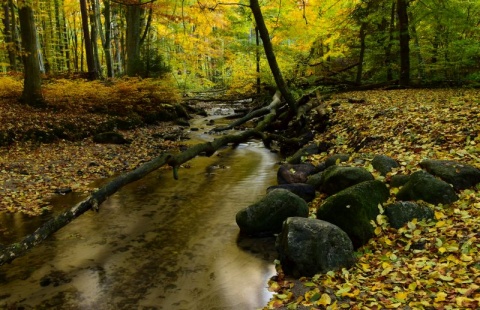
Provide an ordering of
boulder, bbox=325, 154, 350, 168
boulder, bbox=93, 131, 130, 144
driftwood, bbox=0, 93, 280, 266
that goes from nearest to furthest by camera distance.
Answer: driftwood, bbox=0, 93, 280, 266
boulder, bbox=325, 154, 350, 168
boulder, bbox=93, 131, 130, 144

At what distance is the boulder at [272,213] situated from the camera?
6418mm

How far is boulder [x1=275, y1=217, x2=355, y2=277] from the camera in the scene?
479 cm

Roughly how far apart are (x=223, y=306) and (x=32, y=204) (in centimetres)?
569

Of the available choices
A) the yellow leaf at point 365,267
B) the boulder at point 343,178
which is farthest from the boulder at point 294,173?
the yellow leaf at point 365,267

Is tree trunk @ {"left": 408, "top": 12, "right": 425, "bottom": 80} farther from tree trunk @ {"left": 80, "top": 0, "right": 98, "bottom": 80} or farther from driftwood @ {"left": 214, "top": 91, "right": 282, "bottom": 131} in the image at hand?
tree trunk @ {"left": 80, "top": 0, "right": 98, "bottom": 80}

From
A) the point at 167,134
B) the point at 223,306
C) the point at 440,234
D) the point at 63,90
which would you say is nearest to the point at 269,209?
the point at 223,306

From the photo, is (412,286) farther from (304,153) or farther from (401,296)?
(304,153)

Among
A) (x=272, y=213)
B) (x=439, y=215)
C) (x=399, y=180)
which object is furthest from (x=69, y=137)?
(x=439, y=215)

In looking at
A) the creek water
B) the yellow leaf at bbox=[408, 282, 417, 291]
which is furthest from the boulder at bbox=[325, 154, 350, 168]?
the yellow leaf at bbox=[408, 282, 417, 291]

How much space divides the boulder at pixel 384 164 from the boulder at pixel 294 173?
1.89 m

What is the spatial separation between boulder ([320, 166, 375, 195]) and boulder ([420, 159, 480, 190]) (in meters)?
1.13

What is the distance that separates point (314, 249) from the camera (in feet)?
15.9

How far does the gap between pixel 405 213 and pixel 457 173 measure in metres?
1.34

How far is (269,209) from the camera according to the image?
6469 millimetres
